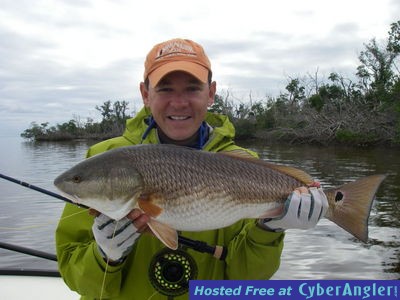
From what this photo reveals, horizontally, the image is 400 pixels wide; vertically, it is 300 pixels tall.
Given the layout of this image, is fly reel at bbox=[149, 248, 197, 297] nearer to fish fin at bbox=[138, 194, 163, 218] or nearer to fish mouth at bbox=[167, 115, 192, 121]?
fish fin at bbox=[138, 194, 163, 218]

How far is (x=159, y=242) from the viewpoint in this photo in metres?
2.86

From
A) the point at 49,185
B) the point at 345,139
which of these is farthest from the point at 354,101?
the point at 49,185

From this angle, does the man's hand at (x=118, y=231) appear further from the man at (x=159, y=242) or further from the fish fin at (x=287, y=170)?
the fish fin at (x=287, y=170)

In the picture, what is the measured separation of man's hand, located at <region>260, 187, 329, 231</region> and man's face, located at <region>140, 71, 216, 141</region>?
785mm

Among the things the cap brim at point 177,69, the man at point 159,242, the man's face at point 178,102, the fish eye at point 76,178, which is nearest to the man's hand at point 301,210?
the man at point 159,242

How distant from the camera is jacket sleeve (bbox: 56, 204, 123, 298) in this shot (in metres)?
2.60

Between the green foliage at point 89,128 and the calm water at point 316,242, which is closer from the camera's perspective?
the calm water at point 316,242

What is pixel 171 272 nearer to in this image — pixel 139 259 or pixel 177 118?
pixel 139 259

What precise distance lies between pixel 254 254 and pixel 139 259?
720 mm

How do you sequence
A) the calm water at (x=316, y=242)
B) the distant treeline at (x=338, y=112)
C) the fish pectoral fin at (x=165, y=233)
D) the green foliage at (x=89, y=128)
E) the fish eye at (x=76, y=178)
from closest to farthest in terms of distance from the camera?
the fish pectoral fin at (x=165, y=233), the fish eye at (x=76, y=178), the calm water at (x=316, y=242), the distant treeline at (x=338, y=112), the green foliage at (x=89, y=128)

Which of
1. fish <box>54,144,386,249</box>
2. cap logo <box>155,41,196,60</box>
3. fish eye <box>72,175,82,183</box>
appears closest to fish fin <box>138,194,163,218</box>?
fish <box>54,144,386,249</box>

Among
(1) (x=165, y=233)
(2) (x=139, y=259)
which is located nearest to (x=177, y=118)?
(1) (x=165, y=233)

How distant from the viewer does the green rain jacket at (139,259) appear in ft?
8.65

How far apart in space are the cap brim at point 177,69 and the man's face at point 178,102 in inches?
1.3
